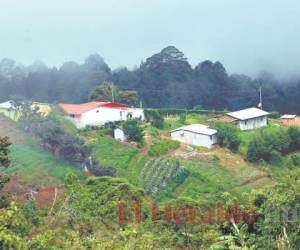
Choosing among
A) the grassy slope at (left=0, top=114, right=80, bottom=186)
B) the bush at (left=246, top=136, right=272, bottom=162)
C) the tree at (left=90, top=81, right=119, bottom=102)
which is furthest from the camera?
the tree at (left=90, top=81, right=119, bottom=102)

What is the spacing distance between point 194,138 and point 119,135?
4.41 meters

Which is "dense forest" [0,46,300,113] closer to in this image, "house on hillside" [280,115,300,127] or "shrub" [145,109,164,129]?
"house on hillside" [280,115,300,127]

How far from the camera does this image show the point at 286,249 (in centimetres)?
1401

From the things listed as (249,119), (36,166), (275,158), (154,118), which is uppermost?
(154,118)

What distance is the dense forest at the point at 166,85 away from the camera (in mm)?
60094

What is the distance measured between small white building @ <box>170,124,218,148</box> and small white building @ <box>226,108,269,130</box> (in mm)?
3250

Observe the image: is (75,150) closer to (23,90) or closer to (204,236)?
(204,236)

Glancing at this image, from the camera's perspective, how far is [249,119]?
44.6 metres

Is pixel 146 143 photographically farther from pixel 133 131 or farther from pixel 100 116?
pixel 100 116

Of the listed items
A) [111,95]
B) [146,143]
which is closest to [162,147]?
[146,143]

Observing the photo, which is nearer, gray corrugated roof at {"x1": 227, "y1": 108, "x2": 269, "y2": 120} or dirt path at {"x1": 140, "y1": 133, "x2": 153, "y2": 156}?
dirt path at {"x1": 140, "y1": 133, "x2": 153, "y2": 156}

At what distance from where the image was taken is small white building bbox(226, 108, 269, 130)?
44172 millimetres

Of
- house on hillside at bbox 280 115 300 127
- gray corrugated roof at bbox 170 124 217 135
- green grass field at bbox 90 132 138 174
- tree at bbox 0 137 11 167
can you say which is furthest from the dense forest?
tree at bbox 0 137 11 167

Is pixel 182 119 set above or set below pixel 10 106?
below
